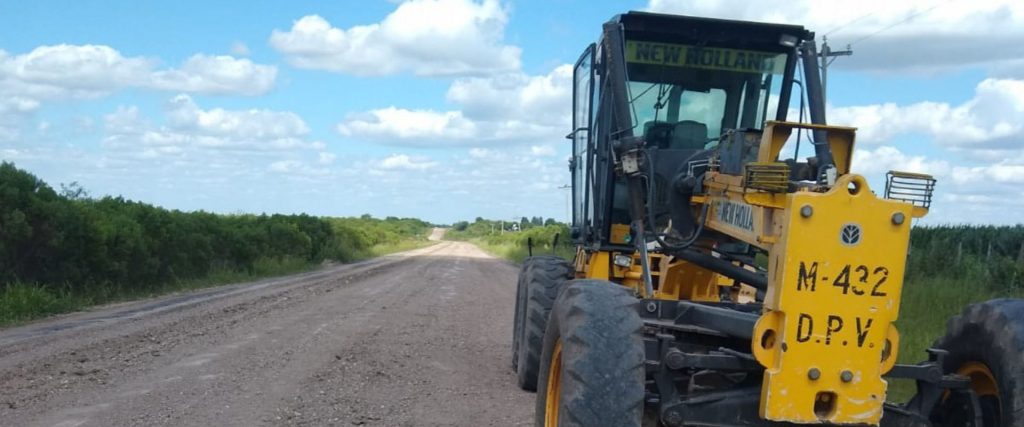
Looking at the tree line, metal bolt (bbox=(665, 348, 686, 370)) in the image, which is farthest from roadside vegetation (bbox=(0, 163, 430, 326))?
metal bolt (bbox=(665, 348, 686, 370))

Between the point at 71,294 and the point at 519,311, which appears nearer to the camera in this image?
the point at 519,311

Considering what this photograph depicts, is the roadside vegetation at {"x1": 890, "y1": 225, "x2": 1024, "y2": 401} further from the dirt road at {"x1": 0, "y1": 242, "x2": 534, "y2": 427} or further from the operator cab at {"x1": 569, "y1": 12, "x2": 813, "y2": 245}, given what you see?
the dirt road at {"x1": 0, "y1": 242, "x2": 534, "y2": 427}

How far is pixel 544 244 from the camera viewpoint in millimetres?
49500

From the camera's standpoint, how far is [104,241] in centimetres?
2094

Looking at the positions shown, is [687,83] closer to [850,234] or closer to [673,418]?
[850,234]

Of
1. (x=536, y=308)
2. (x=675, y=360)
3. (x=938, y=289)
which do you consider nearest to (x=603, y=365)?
(x=675, y=360)

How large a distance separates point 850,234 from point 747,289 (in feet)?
10.1

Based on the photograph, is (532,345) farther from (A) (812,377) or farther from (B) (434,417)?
(A) (812,377)

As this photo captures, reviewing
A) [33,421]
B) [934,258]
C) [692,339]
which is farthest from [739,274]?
[934,258]

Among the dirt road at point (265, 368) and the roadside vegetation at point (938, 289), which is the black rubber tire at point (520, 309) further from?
the roadside vegetation at point (938, 289)

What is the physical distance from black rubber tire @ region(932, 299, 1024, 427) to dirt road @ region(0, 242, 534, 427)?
11.3 feet

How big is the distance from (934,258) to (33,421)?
18887mm

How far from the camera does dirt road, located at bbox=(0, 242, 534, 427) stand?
8211mm

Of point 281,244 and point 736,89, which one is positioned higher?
point 736,89
